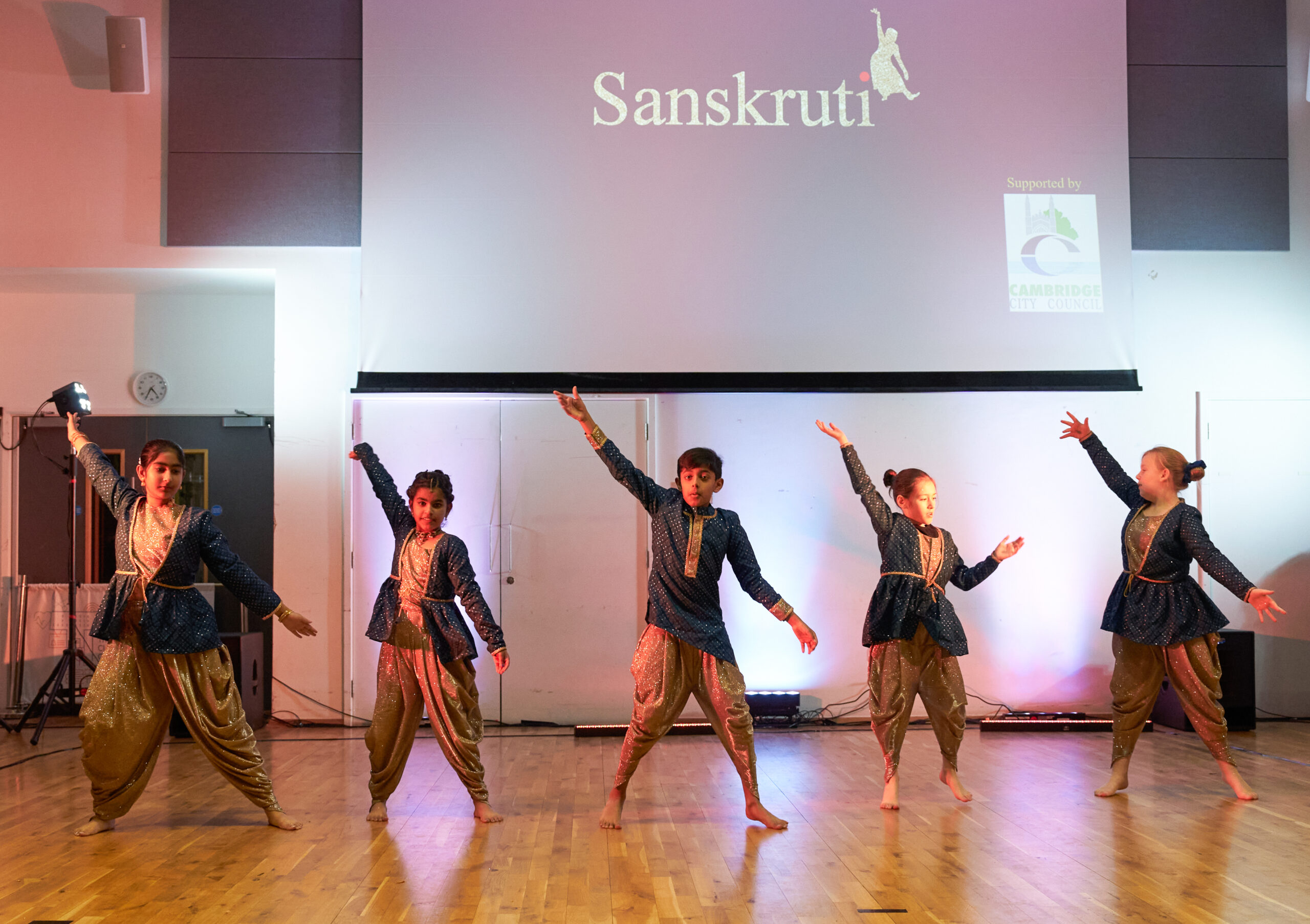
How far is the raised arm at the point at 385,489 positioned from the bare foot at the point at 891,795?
2.24 m

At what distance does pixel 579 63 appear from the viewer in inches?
264

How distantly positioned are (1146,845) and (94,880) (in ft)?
11.4

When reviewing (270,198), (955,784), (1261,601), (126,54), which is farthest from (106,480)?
(1261,601)

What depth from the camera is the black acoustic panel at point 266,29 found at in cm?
678

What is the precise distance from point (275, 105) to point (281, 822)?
4.73 m

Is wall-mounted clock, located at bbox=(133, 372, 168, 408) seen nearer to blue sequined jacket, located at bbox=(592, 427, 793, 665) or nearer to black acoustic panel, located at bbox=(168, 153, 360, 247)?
black acoustic panel, located at bbox=(168, 153, 360, 247)

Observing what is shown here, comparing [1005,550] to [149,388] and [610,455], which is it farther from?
[149,388]

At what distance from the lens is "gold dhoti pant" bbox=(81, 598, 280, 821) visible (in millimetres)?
3840

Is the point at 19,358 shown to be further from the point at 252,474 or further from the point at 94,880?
the point at 94,880

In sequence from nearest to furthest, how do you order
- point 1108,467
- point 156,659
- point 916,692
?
point 156,659 → point 916,692 → point 1108,467

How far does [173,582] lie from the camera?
3.93 metres

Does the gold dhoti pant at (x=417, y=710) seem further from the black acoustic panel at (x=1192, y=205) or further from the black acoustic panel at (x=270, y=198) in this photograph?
the black acoustic panel at (x=1192, y=205)

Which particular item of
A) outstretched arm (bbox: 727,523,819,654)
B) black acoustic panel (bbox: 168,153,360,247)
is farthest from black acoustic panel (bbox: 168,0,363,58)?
outstretched arm (bbox: 727,523,819,654)

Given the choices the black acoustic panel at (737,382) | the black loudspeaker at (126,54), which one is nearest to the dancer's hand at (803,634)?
the black acoustic panel at (737,382)
